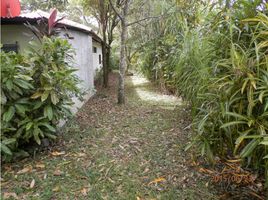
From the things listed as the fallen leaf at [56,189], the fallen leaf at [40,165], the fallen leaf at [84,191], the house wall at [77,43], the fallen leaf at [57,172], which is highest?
the house wall at [77,43]

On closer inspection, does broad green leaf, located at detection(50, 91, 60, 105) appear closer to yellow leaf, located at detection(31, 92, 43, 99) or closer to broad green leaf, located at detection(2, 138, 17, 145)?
yellow leaf, located at detection(31, 92, 43, 99)

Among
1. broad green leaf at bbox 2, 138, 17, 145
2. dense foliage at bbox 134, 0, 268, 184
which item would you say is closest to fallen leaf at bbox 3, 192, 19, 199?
broad green leaf at bbox 2, 138, 17, 145

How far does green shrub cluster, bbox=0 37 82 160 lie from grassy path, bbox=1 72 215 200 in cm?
39

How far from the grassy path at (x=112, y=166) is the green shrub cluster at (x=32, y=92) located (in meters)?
0.39

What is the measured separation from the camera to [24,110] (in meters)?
3.32

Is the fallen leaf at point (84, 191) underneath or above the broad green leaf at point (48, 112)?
underneath

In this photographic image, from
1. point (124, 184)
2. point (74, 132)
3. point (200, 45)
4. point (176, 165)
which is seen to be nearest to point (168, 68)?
point (200, 45)

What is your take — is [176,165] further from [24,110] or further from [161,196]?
[24,110]

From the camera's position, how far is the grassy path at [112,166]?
2811mm

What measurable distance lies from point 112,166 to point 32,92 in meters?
1.51

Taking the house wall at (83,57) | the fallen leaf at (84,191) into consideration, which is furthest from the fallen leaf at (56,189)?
the house wall at (83,57)

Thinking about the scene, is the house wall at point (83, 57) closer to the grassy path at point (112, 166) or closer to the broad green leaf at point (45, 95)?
the grassy path at point (112, 166)

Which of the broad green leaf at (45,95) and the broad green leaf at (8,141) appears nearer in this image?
the broad green leaf at (8,141)

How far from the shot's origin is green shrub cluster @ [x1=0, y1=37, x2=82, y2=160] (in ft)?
10.4
